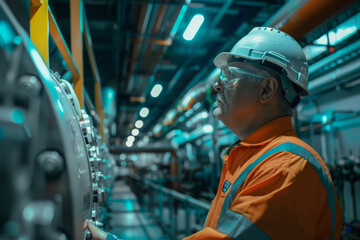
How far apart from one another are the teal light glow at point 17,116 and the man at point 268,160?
605 millimetres

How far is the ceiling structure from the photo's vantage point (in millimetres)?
4051

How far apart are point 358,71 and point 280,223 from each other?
13.3ft

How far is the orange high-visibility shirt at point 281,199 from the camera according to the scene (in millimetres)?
809

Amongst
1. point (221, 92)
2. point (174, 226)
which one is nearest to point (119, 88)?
point (174, 226)

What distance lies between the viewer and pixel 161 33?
14.7ft

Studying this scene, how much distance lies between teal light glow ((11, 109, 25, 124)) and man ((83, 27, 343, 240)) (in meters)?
0.61

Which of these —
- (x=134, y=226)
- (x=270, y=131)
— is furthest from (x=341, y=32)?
(x=134, y=226)

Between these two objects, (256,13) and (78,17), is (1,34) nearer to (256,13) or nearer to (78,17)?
(78,17)

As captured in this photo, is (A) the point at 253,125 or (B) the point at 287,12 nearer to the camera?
(A) the point at 253,125

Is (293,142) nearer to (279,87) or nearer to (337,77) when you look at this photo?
(279,87)

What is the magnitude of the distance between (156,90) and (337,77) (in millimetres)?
4810

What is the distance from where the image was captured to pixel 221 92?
4.04ft

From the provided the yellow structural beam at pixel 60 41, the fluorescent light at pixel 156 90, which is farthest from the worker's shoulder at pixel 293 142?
the fluorescent light at pixel 156 90

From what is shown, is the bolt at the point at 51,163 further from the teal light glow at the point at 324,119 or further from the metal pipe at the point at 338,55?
the teal light glow at the point at 324,119
